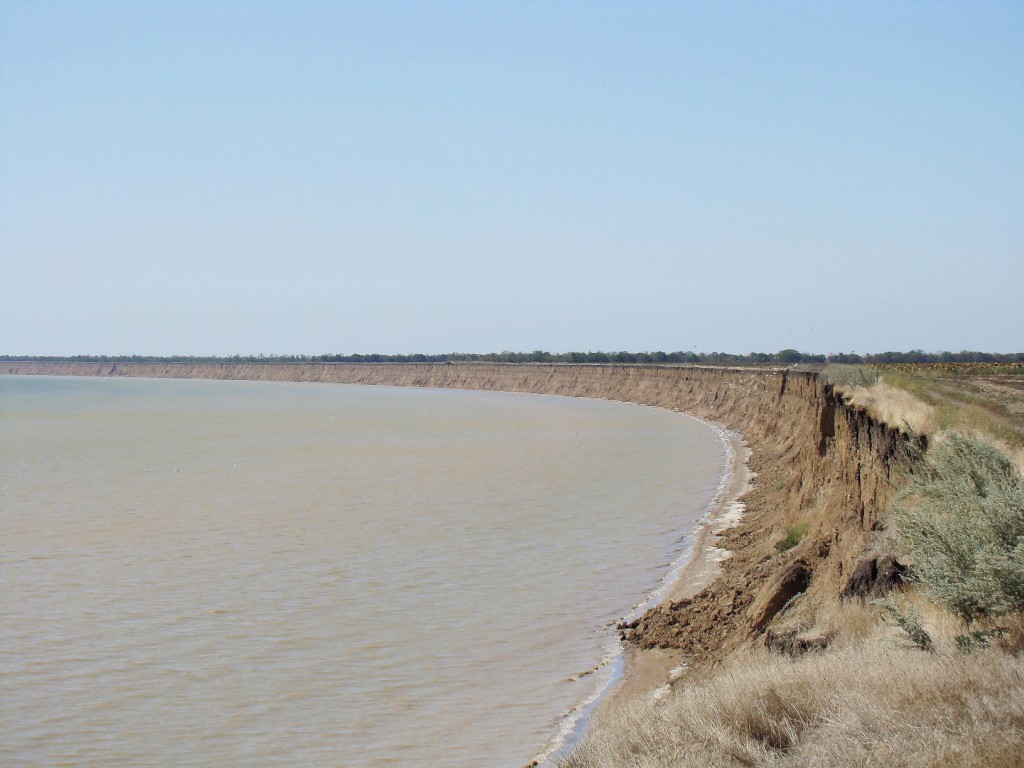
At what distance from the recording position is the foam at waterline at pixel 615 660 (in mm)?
8758

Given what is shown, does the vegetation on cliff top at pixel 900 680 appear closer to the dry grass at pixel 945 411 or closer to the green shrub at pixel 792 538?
the dry grass at pixel 945 411

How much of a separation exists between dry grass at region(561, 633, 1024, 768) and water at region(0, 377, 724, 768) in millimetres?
2457

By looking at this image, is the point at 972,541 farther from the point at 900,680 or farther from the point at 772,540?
the point at 772,540

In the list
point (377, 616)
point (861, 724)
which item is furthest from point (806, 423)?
point (861, 724)

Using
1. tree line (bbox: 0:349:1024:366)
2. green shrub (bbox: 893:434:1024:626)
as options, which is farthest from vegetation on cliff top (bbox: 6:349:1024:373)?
green shrub (bbox: 893:434:1024:626)

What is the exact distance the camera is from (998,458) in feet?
33.0

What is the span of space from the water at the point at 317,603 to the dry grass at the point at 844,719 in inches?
96.7

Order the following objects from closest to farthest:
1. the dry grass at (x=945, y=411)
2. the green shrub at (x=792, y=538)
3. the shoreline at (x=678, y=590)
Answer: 1. the shoreline at (x=678, y=590)
2. the dry grass at (x=945, y=411)
3. the green shrub at (x=792, y=538)

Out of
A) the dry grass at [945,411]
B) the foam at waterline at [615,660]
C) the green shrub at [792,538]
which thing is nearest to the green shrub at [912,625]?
the foam at waterline at [615,660]

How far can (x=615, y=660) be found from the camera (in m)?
11.2

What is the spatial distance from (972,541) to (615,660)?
4.51m

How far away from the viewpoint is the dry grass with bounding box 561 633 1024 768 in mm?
5289

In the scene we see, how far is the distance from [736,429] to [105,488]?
1276 inches

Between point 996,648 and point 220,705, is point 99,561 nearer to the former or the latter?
point 220,705
